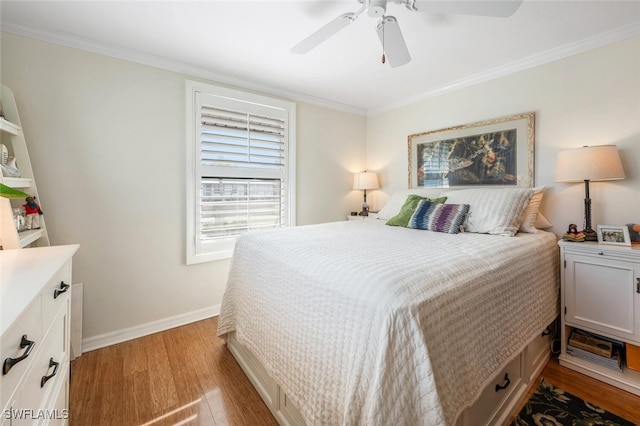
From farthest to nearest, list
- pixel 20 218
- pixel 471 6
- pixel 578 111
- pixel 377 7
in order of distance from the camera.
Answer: pixel 578 111
pixel 20 218
pixel 377 7
pixel 471 6

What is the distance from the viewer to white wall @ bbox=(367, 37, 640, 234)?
6.15 feet

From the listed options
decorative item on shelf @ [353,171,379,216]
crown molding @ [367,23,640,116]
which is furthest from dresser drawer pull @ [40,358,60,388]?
crown molding @ [367,23,640,116]

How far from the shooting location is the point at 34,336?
31.5 inches

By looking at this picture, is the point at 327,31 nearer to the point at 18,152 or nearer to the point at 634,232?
the point at 18,152

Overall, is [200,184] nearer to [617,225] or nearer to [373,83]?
[373,83]

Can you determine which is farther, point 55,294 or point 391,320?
point 55,294

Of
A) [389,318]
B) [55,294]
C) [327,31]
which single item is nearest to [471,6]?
[327,31]

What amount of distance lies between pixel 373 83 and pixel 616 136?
78.3 inches

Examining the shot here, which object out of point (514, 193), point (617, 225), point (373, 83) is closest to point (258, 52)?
point (373, 83)

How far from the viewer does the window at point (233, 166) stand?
250cm

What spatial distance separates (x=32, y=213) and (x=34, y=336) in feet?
4.60

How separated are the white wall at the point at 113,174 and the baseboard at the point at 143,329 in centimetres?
3

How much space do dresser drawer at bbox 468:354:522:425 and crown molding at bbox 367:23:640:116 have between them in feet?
7.54

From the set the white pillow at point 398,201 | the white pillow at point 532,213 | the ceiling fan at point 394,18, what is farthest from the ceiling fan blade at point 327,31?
the white pillow at point 532,213
